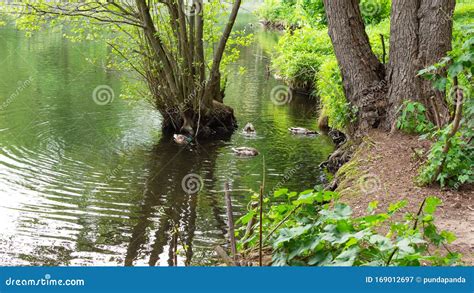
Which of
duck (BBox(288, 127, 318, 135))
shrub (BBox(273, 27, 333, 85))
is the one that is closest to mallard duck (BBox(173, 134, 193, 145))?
duck (BBox(288, 127, 318, 135))

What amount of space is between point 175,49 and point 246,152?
361 cm

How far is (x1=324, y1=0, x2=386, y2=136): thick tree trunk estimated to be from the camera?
10734 mm

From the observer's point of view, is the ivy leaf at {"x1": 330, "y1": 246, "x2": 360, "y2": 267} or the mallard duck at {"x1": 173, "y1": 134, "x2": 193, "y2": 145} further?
the mallard duck at {"x1": 173, "y1": 134, "x2": 193, "y2": 145}

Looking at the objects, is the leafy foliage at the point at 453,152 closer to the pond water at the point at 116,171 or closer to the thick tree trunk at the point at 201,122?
the pond water at the point at 116,171

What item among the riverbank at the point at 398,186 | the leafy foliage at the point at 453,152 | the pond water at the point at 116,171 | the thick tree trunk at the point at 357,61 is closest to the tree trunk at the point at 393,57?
the thick tree trunk at the point at 357,61

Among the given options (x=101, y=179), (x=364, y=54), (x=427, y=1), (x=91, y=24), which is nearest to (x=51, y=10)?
(x=91, y=24)

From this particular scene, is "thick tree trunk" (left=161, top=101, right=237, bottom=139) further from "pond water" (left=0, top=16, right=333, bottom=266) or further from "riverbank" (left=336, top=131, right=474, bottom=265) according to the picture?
"riverbank" (left=336, top=131, right=474, bottom=265)

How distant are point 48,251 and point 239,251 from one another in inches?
127

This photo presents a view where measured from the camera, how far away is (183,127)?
1611cm

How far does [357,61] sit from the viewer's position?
35.5ft

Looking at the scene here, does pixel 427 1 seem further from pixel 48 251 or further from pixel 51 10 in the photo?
pixel 51 10

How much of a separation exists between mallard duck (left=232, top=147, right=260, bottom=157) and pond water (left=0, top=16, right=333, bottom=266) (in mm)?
252

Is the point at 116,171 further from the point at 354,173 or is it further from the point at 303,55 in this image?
the point at 303,55

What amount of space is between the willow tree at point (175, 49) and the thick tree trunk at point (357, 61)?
4752 millimetres
